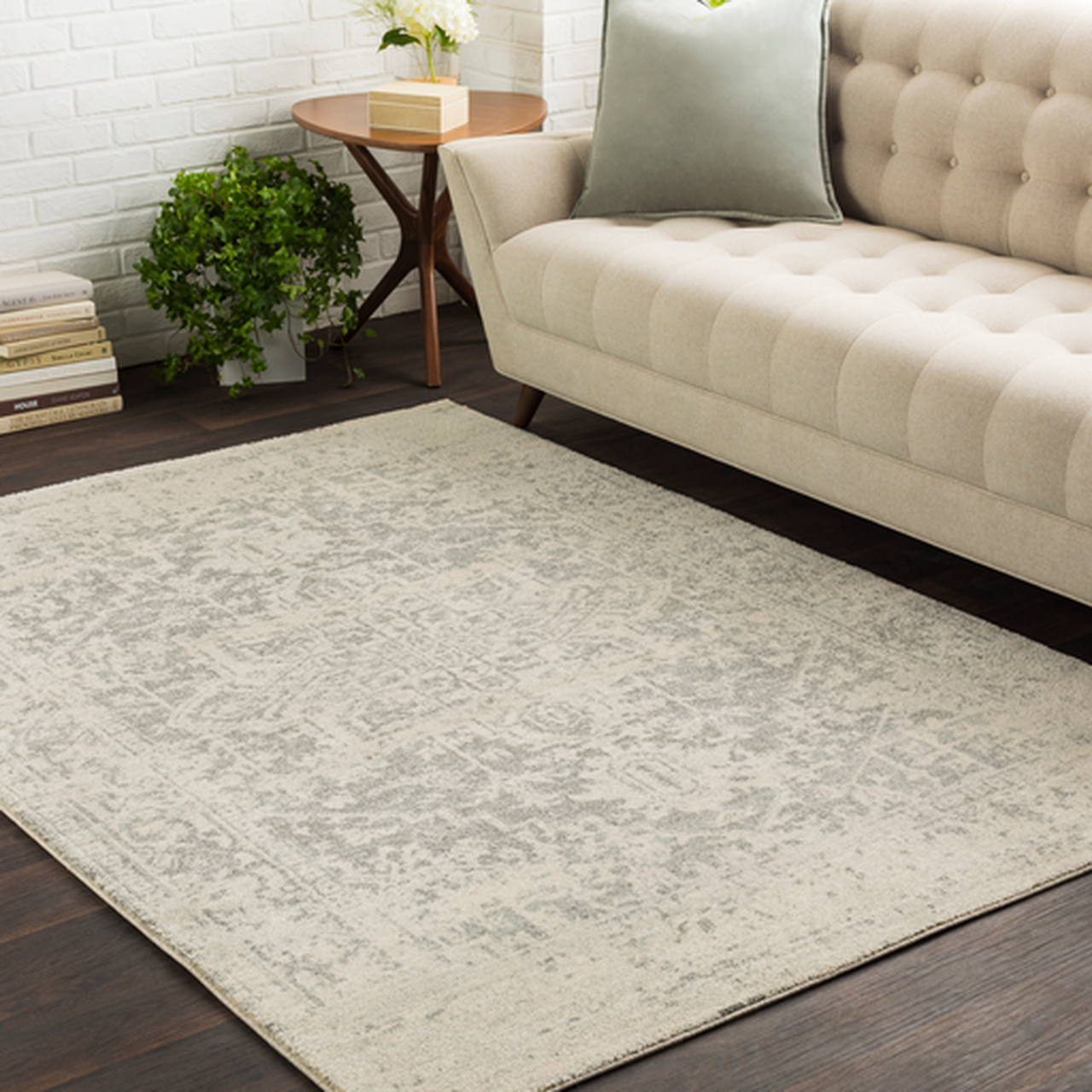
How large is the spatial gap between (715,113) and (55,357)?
60.1 inches

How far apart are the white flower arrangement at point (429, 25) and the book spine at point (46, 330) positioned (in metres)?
0.93

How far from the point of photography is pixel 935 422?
2471mm

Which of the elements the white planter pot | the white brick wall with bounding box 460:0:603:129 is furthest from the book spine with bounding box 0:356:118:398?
the white brick wall with bounding box 460:0:603:129

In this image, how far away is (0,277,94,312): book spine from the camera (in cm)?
340

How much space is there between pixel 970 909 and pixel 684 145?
6.03 ft

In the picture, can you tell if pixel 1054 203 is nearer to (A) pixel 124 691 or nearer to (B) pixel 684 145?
(B) pixel 684 145

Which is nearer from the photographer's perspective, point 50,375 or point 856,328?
point 856,328

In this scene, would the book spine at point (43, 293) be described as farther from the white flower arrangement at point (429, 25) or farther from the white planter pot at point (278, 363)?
the white flower arrangement at point (429, 25)

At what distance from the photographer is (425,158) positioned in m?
3.57

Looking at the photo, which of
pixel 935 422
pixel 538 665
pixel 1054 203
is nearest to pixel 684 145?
pixel 1054 203

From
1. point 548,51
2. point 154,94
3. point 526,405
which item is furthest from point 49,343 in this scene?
point 548,51

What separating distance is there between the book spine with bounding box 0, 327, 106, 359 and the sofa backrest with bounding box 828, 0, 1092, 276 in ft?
5.45

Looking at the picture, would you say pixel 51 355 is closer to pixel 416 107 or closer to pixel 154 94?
pixel 154 94

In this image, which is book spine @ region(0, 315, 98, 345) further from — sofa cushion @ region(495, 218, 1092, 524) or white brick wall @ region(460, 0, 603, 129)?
white brick wall @ region(460, 0, 603, 129)
